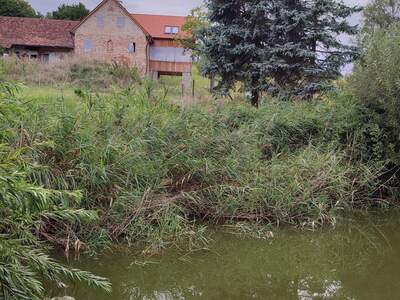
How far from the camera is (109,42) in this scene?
3278 centimetres

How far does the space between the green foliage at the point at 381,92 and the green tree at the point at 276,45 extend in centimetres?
359

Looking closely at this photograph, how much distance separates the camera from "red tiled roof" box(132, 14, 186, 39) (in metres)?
34.7

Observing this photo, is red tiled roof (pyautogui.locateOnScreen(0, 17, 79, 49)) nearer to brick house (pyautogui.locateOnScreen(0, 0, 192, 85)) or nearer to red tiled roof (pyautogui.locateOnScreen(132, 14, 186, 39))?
brick house (pyautogui.locateOnScreen(0, 0, 192, 85))

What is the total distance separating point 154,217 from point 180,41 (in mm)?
24742

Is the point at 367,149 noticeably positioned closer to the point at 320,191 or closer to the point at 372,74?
the point at 372,74

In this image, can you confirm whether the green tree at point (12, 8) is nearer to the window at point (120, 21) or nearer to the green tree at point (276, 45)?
the window at point (120, 21)

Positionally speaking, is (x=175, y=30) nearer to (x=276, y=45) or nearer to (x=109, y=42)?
(x=109, y=42)

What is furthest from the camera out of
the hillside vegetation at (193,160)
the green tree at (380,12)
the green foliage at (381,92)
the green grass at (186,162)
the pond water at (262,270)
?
the green tree at (380,12)

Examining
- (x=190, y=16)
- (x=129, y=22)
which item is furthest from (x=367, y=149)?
(x=129, y=22)

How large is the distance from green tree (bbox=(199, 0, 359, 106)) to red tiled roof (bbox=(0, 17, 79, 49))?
2253 cm

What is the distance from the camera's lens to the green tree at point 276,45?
12953mm

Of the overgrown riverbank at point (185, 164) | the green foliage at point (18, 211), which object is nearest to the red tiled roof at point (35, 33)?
the overgrown riverbank at point (185, 164)

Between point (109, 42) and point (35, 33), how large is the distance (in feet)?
19.5

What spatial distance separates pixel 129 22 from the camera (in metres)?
32.6
